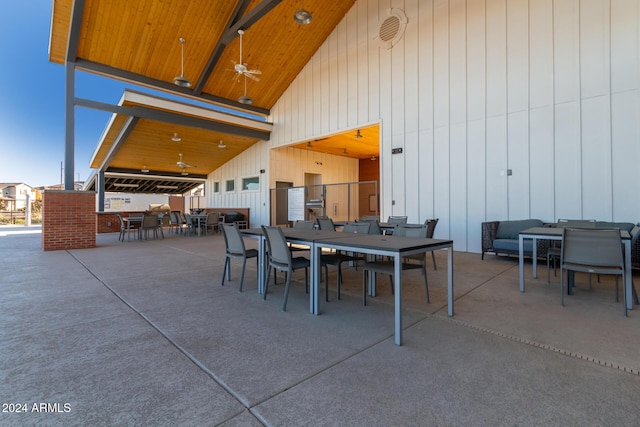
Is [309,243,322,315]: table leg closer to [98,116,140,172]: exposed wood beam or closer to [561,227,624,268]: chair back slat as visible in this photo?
[561,227,624,268]: chair back slat

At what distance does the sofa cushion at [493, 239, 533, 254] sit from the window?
380 inches

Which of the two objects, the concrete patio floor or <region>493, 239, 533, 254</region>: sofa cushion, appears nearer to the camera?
the concrete patio floor

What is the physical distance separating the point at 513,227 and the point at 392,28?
20.1ft

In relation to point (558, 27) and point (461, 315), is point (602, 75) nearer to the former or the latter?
point (558, 27)

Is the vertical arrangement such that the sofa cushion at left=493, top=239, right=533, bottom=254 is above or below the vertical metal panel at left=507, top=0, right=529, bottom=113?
below

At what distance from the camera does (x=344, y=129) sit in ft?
31.4

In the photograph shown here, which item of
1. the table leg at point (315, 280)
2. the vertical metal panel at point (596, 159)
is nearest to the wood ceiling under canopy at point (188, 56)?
the vertical metal panel at point (596, 159)

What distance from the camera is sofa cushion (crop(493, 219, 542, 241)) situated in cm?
577

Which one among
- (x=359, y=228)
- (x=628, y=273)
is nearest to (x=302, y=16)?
(x=359, y=228)

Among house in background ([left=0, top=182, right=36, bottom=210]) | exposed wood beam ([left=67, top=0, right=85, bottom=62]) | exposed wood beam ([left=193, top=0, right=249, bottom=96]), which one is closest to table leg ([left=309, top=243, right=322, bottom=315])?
exposed wood beam ([left=193, top=0, right=249, bottom=96])

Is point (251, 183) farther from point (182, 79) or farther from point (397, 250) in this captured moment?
point (397, 250)

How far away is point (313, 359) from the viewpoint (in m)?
1.94

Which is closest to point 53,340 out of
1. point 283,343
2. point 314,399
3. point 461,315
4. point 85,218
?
point 283,343

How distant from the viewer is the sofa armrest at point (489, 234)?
19.2 feet
